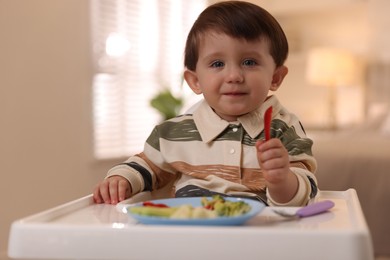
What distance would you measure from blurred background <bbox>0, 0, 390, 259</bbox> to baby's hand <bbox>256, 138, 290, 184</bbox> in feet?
6.52

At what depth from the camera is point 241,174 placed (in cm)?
108

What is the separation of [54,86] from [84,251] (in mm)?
2354

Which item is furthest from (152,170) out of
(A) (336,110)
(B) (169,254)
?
(A) (336,110)

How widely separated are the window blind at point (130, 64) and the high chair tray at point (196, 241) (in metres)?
2.62

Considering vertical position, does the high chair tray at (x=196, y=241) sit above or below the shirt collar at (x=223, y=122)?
below

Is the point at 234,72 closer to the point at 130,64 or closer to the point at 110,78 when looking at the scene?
the point at 110,78

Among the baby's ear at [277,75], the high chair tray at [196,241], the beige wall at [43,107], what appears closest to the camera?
the high chair tray at [196,241]

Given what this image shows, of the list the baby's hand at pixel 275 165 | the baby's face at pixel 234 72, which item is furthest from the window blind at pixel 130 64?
the baby's hand at pixel 275 165

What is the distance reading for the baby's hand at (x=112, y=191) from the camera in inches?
40.8

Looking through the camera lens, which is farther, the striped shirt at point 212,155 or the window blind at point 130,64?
the window blind at point 130,64

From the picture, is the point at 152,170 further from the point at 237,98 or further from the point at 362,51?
the point at 362,51

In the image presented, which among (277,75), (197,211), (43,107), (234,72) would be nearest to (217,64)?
(234,72)

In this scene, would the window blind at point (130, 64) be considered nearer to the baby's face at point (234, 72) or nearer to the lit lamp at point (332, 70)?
the lit lamp at point (332, 70)

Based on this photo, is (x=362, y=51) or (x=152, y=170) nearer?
(x=152, y=170)
